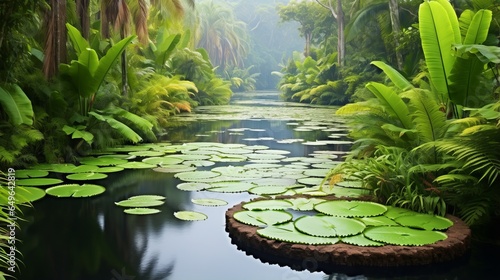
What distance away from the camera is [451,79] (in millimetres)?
4176

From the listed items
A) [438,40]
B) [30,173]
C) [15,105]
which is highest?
[438,40]

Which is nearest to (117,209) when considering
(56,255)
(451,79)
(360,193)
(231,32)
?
(56,255)

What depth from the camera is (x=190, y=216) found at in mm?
3891

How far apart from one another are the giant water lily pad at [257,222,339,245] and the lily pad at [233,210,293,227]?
0.11 metres

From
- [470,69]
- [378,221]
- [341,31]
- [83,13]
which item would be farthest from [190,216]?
[341,31]

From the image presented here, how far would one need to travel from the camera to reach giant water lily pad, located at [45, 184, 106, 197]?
14.6 ft

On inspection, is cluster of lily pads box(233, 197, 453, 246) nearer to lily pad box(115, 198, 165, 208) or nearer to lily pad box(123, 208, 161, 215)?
lily pad box(123, 208, 161, 215)

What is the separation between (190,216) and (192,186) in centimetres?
103

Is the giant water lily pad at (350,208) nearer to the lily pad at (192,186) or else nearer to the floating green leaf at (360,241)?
the floating green leaf at (360,241)

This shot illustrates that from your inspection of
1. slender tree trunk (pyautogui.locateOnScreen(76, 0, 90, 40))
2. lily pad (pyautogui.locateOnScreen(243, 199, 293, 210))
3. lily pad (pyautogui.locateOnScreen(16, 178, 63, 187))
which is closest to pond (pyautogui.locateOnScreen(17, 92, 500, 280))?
lily pad (pyautogui.locateOnScreen(243, 199, 293, 210))

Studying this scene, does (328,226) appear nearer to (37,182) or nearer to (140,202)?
(140,202)

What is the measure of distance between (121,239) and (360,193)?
222 centimetres

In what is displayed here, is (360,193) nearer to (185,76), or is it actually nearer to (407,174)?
(407,174)

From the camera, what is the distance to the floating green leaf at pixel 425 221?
10.8 feet
